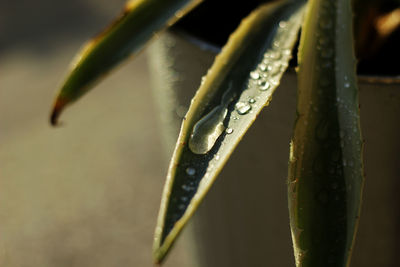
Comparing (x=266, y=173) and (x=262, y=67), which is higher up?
(x=262, y=67)

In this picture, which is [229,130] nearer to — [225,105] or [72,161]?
[225,105]

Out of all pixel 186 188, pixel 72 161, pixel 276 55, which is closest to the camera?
pixel 186 188

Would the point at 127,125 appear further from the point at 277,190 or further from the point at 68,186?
the point at 277,190

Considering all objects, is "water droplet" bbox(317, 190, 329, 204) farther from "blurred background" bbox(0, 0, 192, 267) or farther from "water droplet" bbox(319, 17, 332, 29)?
"blurred background" bbox(0, 0, 192, 267)

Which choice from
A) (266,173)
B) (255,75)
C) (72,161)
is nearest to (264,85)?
(255,75)

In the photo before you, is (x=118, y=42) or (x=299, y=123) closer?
(x=299, y=123)

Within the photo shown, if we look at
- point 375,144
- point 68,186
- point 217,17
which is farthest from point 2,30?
point 375,144

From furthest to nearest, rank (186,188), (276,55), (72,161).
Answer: (72,161) → (276,55) → (186,188)

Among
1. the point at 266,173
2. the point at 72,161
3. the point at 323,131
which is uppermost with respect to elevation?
the point at 323,131
